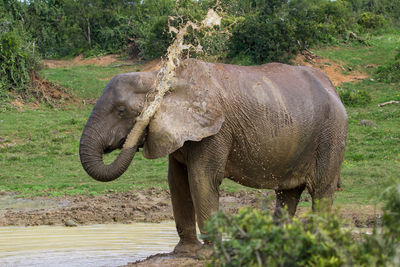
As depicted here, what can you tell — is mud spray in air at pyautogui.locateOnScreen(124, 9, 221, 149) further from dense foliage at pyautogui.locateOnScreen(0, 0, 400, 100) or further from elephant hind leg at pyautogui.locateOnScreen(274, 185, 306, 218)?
dense foliage at pyautogui.locateOnScreen(0, 0, 400, 100)

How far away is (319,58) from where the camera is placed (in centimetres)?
2566

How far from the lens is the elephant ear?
579 cm

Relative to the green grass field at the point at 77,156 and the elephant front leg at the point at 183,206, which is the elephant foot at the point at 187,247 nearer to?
the elephant front leg at the point at 183,206

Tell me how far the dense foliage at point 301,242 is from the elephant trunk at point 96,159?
6.73 ft

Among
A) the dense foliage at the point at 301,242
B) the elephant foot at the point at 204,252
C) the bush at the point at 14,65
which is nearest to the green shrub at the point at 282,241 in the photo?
the dense foliage at the point at 301,242

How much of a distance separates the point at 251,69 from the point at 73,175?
7566 mm

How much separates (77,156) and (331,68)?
13.3 m

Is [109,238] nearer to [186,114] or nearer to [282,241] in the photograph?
[186,114]

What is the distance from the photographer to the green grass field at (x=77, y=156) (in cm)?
1182

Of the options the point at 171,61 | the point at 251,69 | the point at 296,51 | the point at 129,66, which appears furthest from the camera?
the point at 129,66

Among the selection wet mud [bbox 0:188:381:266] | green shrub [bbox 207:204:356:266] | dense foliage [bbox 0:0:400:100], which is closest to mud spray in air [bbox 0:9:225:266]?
wet mud [bbox 0:188:381:266]

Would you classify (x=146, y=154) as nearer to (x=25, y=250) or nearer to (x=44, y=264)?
(x=44, y=264)

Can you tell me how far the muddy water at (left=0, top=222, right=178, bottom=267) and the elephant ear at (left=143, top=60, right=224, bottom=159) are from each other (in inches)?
72.4

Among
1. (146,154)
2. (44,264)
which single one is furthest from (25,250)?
(146,154)
